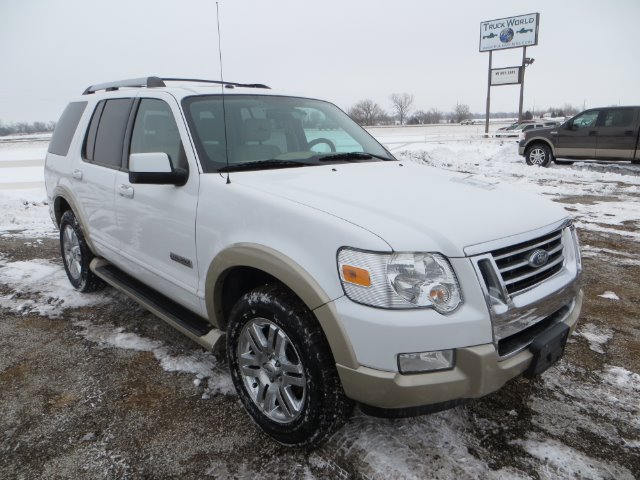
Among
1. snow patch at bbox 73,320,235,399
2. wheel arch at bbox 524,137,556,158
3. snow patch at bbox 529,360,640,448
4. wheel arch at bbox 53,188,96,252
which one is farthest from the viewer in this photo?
wheel arch at bbox 524,137,556,158

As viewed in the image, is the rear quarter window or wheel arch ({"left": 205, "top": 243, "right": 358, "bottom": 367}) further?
the rear quarter window

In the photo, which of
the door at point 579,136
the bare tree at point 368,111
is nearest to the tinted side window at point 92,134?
the door at point 579,136

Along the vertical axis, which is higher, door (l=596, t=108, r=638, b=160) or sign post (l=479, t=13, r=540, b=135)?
sign post (l=479, t=13, r=540, b=135)

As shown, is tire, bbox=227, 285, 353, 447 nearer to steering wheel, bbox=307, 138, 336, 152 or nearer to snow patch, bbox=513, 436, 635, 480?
snow patch, bbox=513, 436, 635, 480

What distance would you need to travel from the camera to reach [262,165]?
9.13 feet

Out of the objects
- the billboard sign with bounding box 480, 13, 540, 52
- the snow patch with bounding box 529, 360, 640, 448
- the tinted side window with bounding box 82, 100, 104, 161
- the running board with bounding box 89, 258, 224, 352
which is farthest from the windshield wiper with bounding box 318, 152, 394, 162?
the billboard sign with bounding box 480, 13, 540, 52

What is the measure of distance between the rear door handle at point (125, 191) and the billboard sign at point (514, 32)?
3167cm

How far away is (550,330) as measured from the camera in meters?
2.16

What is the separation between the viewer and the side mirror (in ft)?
8.41

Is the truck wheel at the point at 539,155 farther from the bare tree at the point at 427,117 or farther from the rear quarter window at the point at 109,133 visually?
the bare tree at the point at 427,117

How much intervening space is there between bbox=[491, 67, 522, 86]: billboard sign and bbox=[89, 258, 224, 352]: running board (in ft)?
99.0

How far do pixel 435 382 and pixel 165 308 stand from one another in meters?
1.95

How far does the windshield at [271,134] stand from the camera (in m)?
2.79

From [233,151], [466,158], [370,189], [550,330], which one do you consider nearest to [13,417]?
[233,151]
